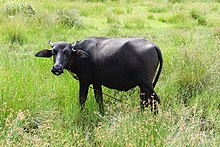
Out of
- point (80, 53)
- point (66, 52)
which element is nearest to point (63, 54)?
point (66, 52)

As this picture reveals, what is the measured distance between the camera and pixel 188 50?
520 centimetres

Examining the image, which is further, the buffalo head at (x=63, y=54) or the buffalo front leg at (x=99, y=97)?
the buffalo front leg at (x=99, y=97)

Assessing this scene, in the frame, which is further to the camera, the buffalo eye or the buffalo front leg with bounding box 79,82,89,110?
the buffalo front leg with bounding box 79,82,89,110

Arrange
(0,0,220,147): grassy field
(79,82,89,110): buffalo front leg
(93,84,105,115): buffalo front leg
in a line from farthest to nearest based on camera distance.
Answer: (93,84,105,115): buffalo front leg, (79,82,89,110): buffalo front leg, (0,0,220,147): grassy field

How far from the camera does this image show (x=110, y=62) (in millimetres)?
4035

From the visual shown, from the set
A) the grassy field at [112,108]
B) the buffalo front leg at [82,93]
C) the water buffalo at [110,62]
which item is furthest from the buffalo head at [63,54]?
the grassy field at [112,108]

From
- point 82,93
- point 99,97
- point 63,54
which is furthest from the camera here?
point 99,97

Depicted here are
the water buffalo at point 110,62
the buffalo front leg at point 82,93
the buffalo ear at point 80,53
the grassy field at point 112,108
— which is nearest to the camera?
the grassy field at point 112,108


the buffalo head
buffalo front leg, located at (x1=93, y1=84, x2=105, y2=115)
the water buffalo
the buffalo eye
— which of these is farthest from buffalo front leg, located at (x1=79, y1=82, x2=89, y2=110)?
the buffalo eye

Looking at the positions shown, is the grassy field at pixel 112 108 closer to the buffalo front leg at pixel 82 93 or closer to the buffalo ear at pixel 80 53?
the buffalo front leg at pixel 82 93

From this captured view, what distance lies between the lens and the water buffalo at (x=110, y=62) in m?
3.87

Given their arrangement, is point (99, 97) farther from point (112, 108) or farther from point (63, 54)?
point (63, 54)

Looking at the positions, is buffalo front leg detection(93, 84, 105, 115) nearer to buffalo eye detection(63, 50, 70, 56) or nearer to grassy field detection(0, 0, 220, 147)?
grassy field detection(0, 0, 220, 147)

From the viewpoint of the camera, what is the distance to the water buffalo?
387 cm
